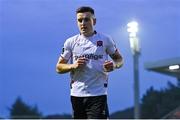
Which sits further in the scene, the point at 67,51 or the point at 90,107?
the point at 67,51

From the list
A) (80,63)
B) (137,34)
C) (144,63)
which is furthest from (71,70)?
(144,63)

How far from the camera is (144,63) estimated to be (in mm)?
20297

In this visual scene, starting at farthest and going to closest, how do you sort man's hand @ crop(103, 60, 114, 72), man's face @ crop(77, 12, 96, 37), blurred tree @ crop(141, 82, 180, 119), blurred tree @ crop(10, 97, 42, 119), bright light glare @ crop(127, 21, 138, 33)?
blurred tree @ crop(141, 82, 180, 119) < bright light glare @ crop(127, 21, 138, 33) < blurred tree @ crop(10, 97, 42, 119) < man's face @ crop(77, 12, 96, 37) < man's hand @ crop(103, 60, 114, 72)

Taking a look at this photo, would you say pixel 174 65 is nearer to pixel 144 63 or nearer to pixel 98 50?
pixel 144 63

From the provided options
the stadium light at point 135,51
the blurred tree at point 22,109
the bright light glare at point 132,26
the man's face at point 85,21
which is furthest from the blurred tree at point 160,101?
the man's face at point 85,21

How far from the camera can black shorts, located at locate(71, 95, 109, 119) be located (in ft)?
13.8

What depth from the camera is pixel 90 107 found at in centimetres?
422

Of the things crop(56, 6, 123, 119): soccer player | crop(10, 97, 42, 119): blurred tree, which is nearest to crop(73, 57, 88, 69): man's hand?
crop(56, 6, 123, 119): soccer player

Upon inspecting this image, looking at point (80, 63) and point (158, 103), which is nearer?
point (80, 63)

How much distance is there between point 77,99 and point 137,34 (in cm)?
1127

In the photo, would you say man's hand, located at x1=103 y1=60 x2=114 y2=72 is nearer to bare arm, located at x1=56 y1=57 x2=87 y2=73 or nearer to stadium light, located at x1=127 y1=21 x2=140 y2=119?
bare arm, located at x1=56 y1=57 x2=87 y2=73

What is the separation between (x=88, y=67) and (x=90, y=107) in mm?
297

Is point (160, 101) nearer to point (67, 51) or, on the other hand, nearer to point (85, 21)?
point (67, 51)

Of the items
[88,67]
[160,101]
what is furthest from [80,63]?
[160,101]
